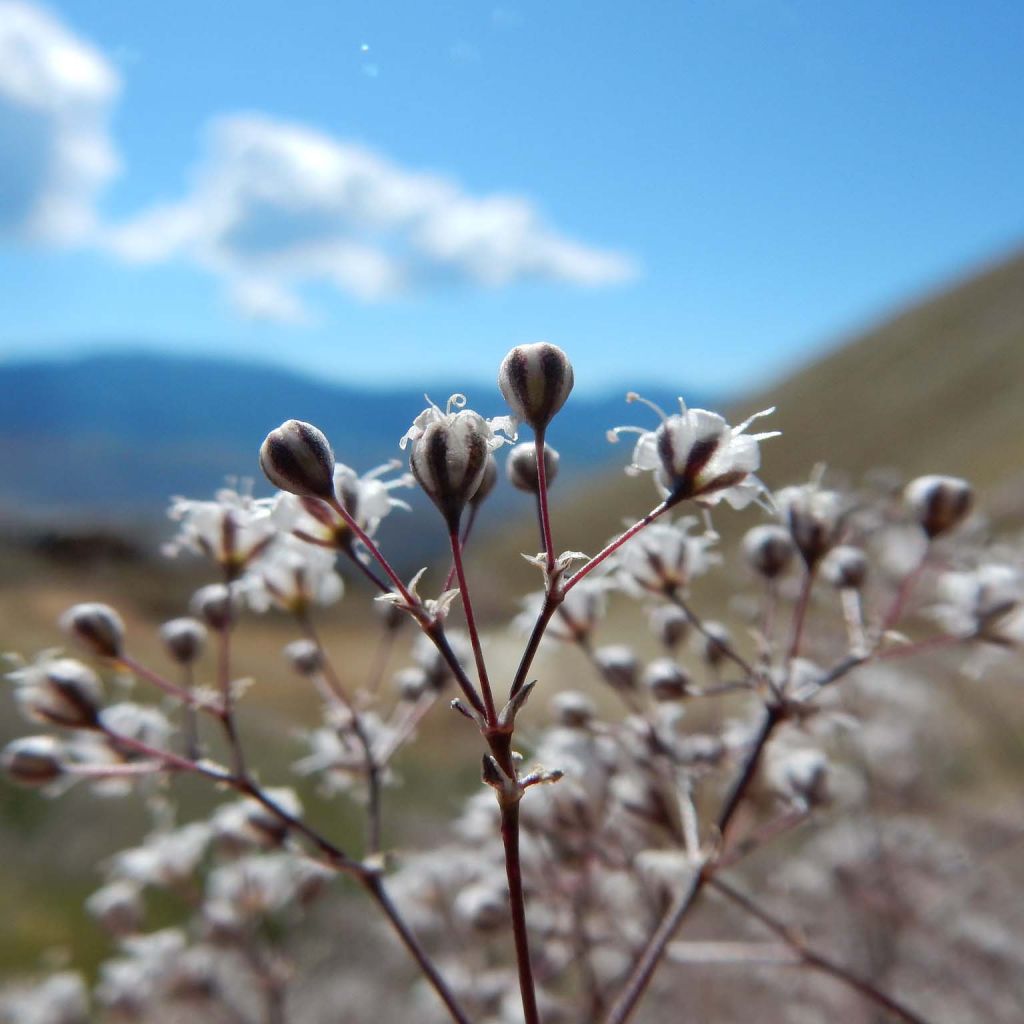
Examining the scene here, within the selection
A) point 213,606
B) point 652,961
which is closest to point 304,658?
point 213,606

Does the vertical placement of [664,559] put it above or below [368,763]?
above

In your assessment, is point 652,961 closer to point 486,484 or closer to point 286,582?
point 486,484

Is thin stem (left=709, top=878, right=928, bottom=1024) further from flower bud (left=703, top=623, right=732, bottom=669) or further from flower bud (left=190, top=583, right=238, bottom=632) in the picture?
flower bud (left=190, top=583, right=238, bottom=632)

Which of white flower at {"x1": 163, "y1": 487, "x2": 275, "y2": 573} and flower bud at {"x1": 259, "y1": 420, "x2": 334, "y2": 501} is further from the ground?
white flower at {"x1": 163, "y1": 487, "x2": 275, "y2": 573}

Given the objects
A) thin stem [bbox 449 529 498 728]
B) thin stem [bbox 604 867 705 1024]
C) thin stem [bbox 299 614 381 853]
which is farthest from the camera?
thin stem [bbox 299 614 381 853]

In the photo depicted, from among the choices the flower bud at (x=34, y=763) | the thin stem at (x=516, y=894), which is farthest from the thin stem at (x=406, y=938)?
the flower bud at (x=34, y=763)

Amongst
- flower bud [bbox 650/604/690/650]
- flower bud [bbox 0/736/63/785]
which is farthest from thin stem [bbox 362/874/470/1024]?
flower bud [bbox 650/604/690/650]
